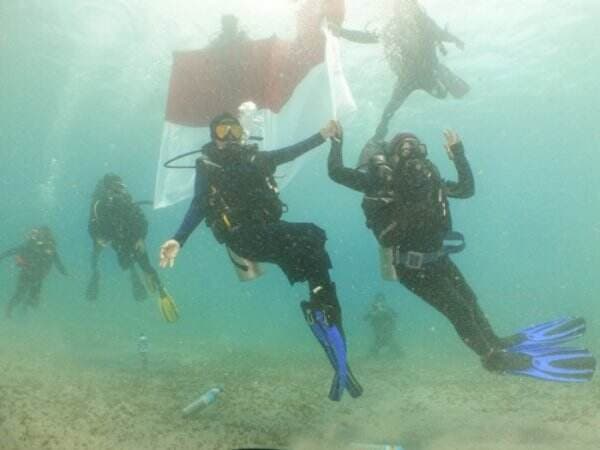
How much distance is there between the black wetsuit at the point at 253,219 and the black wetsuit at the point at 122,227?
5269mm

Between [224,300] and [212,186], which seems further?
[224,300]

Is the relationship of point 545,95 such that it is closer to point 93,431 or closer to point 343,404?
point 343,404

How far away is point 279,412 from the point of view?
8.41 meters

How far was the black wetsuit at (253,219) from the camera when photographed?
5.91 m

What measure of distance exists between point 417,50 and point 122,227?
290 inches

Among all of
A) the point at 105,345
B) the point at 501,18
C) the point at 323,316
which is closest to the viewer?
the point at 323,316

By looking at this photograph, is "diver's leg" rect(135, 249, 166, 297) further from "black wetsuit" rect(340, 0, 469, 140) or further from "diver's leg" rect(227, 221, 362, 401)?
"black wetsuit" rect(340, 0, 469, 140)

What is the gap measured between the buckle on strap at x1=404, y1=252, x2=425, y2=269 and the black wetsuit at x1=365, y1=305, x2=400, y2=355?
9.89 meters

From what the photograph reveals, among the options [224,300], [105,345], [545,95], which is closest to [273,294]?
[224,300]

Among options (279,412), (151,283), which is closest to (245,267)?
(279,412)

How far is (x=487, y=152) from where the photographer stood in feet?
176

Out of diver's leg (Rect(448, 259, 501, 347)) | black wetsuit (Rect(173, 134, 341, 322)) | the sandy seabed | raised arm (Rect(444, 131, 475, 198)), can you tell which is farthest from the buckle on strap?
the sandy seabed

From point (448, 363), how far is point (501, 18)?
48.4 feet

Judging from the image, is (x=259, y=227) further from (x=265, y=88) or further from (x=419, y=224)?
(x=265, y=88)
